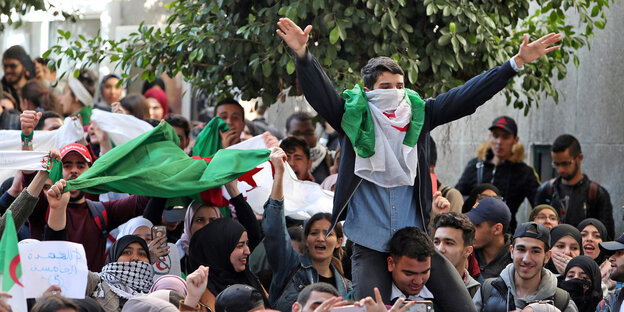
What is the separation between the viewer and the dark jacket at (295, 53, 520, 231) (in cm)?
585

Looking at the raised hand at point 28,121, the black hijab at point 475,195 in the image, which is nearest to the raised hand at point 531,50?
the black hijab at point 475,195

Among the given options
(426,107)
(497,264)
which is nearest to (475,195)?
(497,264)

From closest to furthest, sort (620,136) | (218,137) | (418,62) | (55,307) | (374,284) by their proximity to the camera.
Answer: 1. (55,307)
2. (374,284)
3. (418,62)
4. (218,137)
5. (620,136)

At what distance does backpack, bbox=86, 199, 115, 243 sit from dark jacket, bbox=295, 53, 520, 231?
2073mm

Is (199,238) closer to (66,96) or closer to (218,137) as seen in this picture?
(218,137)

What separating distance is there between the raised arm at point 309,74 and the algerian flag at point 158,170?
1.78 metres

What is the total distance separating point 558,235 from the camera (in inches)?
320

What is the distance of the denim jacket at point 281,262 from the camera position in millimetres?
7055

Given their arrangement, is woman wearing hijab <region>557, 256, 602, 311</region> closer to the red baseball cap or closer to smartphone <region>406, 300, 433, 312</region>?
smartphone <region>406, 300, 433, 312</region>

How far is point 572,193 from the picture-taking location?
9.79 meters

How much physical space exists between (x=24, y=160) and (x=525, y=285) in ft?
11.2

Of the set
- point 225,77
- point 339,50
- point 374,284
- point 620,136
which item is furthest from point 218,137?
point 620,136

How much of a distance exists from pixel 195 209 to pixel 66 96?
12.5ft

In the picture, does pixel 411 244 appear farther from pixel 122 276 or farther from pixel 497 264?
pixel 497 264
